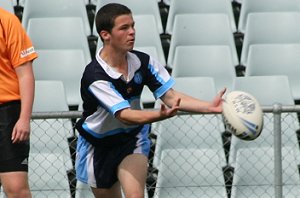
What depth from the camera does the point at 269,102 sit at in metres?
7.34

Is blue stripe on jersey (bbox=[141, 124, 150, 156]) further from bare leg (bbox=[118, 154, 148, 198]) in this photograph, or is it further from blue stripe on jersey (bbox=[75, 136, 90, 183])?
blue stripe on jersey (bbox=[75, 136, 90, 183])

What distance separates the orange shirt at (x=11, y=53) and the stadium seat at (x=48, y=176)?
4.05 ft

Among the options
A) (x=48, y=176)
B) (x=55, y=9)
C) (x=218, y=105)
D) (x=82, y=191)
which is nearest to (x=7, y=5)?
(x=55, y=9)

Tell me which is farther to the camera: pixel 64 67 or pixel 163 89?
pixel 64 67

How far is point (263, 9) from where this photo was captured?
880 cm

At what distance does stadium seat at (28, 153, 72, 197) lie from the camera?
22.2ft

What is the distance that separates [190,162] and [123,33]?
160 centimetres

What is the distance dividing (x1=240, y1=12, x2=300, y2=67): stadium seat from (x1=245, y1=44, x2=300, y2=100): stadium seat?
0.37 m

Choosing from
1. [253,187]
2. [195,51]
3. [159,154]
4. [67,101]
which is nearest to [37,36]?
[67,101]

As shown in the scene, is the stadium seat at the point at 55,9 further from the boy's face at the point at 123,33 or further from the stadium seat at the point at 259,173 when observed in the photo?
the boy's face at the point at 123,33

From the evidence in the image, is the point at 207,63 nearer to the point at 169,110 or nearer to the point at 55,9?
the point at 55,9

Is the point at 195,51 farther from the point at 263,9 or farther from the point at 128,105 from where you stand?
the point at 128,105

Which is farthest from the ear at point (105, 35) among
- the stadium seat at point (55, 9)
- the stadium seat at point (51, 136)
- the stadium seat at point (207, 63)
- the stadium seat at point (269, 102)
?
the stadium seat at point (55, 9)

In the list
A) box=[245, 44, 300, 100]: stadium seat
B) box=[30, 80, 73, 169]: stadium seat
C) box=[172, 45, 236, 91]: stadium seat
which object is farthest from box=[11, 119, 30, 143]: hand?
box=[245, 44, 300, 100]: stadium seat
